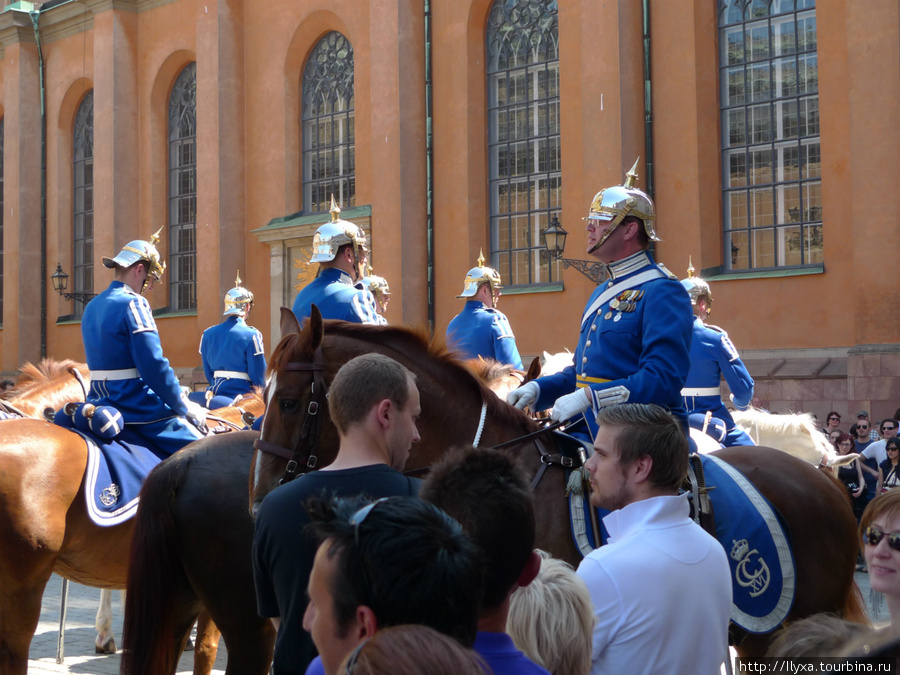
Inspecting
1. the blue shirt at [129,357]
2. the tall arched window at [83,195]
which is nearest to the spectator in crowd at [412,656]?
the blue shirt at [129,357]

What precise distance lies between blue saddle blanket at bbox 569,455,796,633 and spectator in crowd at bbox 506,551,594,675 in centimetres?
229

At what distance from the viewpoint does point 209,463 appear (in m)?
5.02

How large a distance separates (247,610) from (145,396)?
2.50 meters

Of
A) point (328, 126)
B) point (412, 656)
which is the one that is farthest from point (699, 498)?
point (328, 126)

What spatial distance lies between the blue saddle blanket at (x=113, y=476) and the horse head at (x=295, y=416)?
2367mm

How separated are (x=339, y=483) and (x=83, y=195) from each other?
26.7 metres

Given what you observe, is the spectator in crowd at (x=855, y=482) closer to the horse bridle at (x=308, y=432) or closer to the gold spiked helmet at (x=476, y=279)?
the gold spiked helmet at (x=476, y=279)

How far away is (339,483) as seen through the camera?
2.85 m

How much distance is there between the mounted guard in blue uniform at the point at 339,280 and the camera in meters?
5.94

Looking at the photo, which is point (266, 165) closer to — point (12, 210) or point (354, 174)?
point (354, 174)

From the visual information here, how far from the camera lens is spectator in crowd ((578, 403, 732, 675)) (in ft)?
8.93

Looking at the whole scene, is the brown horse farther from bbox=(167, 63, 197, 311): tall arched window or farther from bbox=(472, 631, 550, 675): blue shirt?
bbox=(167, 63, 197, 311): tall arched window

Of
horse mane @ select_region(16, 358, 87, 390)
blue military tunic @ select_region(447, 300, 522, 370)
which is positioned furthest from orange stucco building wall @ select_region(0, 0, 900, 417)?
horse mane @ select_region(16, 358, 87, 390)

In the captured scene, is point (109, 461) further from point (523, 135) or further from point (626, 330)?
point (523, 135)
